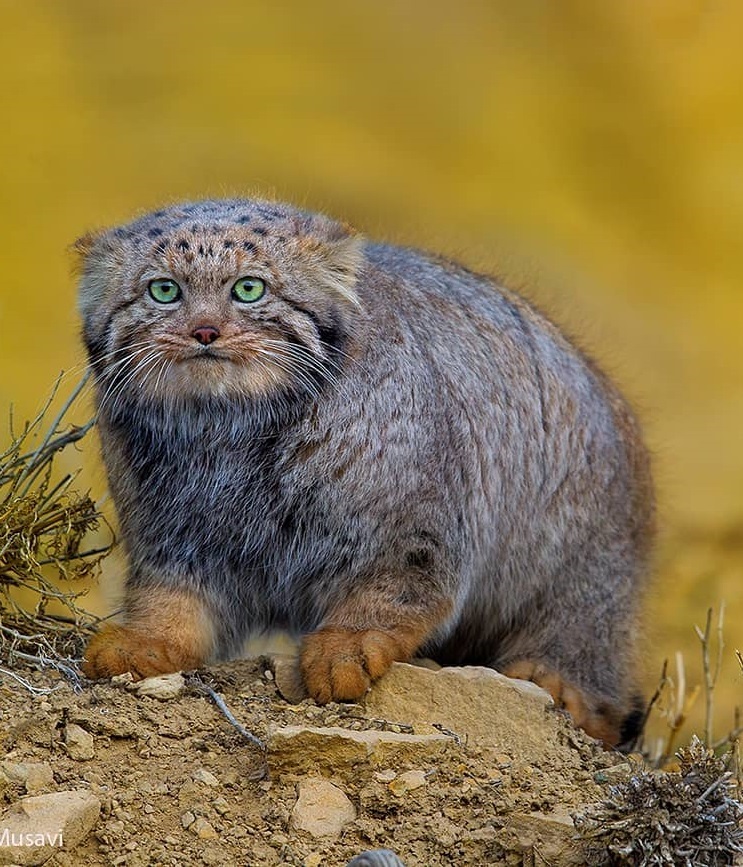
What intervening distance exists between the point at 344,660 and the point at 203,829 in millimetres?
942

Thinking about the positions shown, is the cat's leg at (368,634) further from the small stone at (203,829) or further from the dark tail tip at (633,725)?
the dark tail tip at (633,725)

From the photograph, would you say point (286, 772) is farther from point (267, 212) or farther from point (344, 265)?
point (267, 212)

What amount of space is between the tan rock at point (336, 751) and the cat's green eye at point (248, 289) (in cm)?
151

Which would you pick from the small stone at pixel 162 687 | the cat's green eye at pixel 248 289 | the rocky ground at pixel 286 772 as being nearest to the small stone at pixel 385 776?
the rocky ground at pixel 286 772

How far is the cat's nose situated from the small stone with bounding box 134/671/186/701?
3.72 ft

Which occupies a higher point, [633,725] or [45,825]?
[45,825]

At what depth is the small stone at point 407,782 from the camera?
4496mm

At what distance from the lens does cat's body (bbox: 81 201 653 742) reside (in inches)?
205

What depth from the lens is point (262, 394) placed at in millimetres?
5309

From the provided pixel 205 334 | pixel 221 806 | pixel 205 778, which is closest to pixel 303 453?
pixel 205 334

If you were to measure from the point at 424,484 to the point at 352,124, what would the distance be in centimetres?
764

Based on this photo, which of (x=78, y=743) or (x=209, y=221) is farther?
(x=209, y=221)

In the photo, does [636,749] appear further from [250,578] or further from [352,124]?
[352,124]

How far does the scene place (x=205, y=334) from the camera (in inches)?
199
